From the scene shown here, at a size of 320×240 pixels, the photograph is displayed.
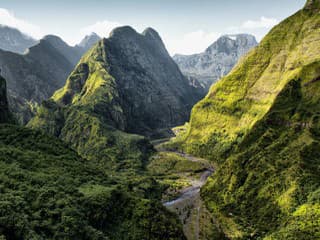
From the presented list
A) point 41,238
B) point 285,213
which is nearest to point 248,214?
point 285,213

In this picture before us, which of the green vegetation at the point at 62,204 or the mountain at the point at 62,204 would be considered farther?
the mountain at the point at 62,204

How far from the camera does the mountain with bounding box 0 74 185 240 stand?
85000 mm

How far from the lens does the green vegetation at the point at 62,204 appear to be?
8488cm

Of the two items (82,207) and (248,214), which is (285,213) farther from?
(82,207)

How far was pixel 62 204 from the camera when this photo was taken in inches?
3868

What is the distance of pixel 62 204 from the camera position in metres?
98.2

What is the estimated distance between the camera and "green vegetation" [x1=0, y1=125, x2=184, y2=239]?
84.9 metres

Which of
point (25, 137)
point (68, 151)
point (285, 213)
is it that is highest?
point (25, 137)

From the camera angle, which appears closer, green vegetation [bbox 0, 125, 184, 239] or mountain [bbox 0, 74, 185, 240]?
green vegetation [bbox 0, 125, 184, 239]

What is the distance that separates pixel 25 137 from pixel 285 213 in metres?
127

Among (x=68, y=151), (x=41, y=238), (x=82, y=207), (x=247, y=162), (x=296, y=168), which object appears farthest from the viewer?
(x=247, y=162)

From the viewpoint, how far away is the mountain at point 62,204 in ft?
279

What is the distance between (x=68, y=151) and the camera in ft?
563

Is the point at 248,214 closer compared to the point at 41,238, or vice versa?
the point at 41,238
